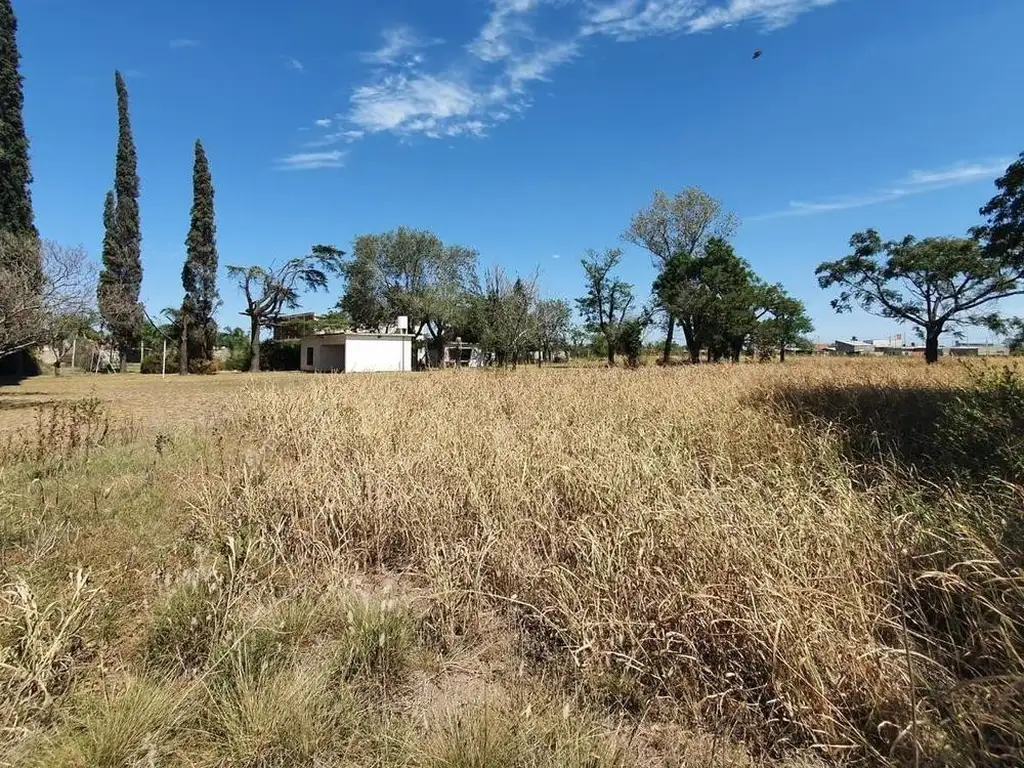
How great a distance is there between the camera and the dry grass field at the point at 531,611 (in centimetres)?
164

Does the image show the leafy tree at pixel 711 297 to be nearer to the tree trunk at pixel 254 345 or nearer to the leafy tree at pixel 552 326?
the leafy tree at pixel 552 326

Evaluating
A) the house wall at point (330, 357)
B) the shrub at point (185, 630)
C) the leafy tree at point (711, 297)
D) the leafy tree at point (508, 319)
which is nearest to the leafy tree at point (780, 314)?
the leafy tree at point (711, 297)

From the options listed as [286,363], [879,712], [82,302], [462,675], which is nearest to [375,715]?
[462,675]

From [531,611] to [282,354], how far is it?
43.5 m

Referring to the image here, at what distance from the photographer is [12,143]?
69.1 ft

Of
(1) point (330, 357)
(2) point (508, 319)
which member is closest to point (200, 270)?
(1) point (330, 357)

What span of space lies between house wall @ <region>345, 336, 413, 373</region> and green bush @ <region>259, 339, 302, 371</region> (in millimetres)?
7896

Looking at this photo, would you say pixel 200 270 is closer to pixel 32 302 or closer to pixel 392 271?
pixel 392 271

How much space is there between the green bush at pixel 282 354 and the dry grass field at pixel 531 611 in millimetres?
39960

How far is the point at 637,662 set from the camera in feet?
6.37

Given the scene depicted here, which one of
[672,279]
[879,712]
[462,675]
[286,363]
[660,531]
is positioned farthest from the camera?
[286,363]

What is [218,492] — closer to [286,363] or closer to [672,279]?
[672,279]

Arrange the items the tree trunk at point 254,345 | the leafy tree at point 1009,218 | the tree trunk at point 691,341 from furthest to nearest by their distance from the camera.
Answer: the tree trunk at point 254,345 → the tree trunk at point 691,341 → the leafy tree at point 1009,218

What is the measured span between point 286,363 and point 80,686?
4328 centimetres
